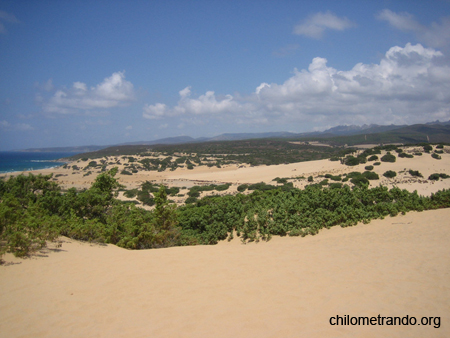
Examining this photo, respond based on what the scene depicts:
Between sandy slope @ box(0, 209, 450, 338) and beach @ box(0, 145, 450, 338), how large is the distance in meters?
0.02

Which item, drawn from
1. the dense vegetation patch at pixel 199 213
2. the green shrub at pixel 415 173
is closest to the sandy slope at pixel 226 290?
the dense vegetation patch at pixel 199 213

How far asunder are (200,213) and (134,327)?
25.4 ft

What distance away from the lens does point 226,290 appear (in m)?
6.02

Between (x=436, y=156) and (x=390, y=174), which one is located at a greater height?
(x=436, y=156)

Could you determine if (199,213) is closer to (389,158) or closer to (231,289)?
(231,289)

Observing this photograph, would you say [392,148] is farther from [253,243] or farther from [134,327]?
[134,327]

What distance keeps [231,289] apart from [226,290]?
0.12 m

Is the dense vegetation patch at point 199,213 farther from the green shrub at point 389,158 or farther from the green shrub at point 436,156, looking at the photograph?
the green shrub at point 436,156

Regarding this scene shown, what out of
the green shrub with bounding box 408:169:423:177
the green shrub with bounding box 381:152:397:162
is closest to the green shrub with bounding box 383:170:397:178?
the green shrub with bounding box 408:169:423:177

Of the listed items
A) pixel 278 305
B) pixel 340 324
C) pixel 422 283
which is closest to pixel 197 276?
pixel 278 305

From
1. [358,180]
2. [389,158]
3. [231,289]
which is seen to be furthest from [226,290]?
[389,158]

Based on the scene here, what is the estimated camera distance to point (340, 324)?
4.73 meters

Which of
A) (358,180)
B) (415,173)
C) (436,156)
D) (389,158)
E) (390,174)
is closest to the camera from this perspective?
(358,180)

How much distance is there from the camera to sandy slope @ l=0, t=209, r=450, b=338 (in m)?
4.61
